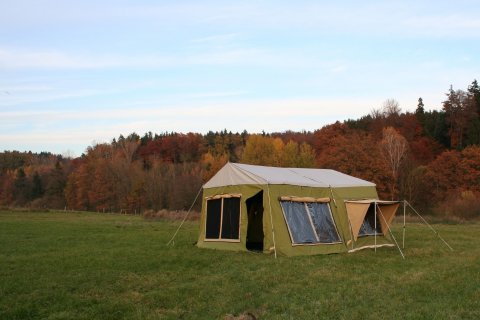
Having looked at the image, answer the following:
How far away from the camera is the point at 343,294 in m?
8.40

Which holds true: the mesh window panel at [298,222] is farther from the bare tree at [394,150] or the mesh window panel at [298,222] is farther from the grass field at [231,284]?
the bare tree at [394,150]

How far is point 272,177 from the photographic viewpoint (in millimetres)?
14320

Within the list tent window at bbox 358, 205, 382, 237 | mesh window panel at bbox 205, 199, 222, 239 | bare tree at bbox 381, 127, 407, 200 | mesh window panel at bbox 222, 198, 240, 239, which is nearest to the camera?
mesh window panel at bbox 222, 198, 240, 239

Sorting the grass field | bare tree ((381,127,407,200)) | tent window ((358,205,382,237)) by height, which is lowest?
the grass field

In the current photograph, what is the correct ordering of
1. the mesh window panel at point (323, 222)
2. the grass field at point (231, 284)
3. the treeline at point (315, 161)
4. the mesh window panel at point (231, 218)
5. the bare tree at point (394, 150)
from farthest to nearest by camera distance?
the bare tree at point (394, 150) → the treeline at point (315, 161) → the mesh window panel at point (231, 218) → the mesh window panel at point (323, 222) → the grass field at point (231, 284)

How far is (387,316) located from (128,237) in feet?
44.0

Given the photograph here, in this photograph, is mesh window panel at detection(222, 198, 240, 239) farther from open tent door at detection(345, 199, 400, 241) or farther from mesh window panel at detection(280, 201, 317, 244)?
open tent door at detection(345, 199, 400, 241)

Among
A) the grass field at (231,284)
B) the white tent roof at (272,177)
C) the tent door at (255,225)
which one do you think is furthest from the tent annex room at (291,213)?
the grass field at (231,284)

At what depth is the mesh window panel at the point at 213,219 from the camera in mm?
14945

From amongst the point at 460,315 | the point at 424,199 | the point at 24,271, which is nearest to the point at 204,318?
the point at 460,315

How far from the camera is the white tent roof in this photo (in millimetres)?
14242

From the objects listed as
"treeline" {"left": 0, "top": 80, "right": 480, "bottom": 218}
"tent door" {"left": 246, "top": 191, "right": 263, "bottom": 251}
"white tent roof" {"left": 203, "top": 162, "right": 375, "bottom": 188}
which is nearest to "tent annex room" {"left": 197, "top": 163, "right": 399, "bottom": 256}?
"white tent roof" {"left": 203, "top": 162, "right": 375, "bottom": 188}

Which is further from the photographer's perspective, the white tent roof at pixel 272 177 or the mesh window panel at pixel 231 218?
the mesh window panel at pixel 231 218

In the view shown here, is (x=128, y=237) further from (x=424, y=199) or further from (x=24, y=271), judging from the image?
(x=424, y=199)
